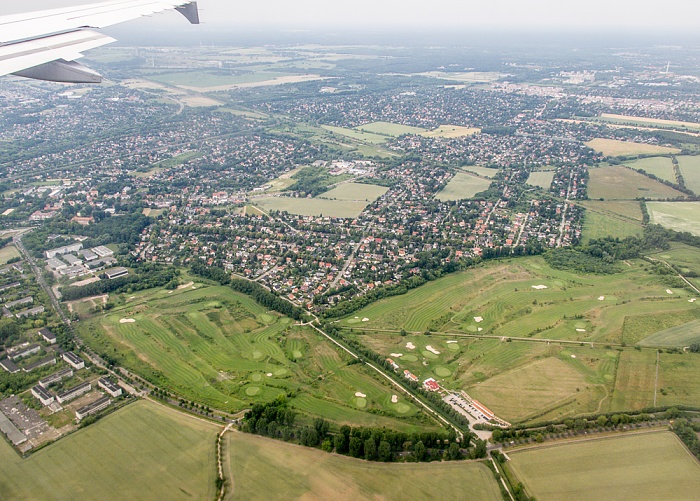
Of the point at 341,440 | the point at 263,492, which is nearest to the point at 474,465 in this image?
the point at 341,440

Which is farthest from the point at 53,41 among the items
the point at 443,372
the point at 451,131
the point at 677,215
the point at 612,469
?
the point at 451,131

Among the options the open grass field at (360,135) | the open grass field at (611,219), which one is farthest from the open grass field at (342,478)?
the open grass field at (360,135)

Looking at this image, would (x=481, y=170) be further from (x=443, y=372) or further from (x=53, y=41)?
(x=53, y=41)

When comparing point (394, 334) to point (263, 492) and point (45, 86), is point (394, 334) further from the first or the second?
point (45, 86)

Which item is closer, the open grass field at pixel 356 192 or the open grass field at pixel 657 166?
the open grass field at pixel 356 192

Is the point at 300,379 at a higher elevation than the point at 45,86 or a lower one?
lower

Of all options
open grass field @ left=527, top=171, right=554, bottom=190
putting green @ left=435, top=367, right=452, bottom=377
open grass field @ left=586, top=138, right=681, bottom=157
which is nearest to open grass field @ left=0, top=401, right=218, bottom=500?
putting green @ left=435, top=367, right=452, bottom=377

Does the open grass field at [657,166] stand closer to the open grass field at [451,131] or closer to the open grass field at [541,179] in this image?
the open grass field at [541,179]
